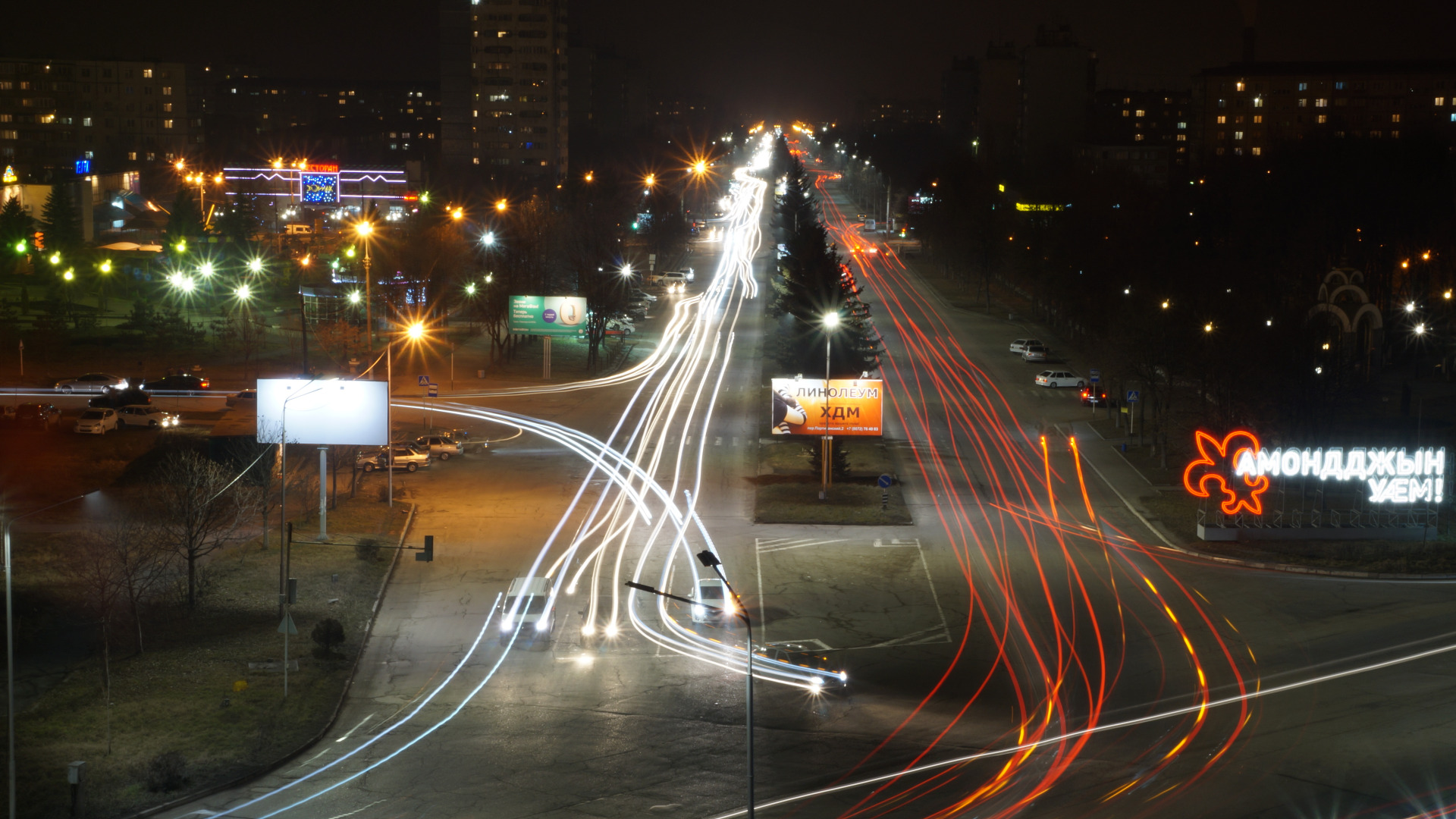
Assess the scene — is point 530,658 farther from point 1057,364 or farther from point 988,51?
point 988,51

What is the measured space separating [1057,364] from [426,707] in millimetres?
46704

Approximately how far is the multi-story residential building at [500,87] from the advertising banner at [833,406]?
11512 cm

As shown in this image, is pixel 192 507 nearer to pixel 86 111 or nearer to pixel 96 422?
pixel 96 422

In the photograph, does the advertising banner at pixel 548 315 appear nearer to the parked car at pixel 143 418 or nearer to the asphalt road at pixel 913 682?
the parked car at pixel 143 418

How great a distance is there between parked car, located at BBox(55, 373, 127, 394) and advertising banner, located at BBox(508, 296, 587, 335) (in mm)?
18228

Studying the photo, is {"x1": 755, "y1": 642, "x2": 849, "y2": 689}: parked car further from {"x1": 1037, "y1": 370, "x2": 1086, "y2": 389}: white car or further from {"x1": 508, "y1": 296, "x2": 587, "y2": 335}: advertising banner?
{"x1": 508, "y1": 296, "x2": 587, "y2": 335}: advertising banner

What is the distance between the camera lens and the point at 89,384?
5375 centimetres

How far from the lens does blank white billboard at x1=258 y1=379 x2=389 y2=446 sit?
1324 inches

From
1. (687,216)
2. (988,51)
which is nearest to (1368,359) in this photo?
(687,216)

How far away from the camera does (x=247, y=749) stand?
2105 centimetres

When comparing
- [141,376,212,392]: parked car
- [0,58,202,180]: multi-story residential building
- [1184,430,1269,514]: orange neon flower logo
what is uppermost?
[0,58,202,180]: multi-story residential building

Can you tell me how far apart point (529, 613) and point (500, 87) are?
135 metres

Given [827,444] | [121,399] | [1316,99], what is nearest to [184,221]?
[121,399]

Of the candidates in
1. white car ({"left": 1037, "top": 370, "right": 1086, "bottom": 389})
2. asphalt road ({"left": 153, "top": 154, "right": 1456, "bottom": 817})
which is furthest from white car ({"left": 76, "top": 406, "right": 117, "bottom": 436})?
white car ({"left": 1037, "top": 370, "right": 1086, "bottom": 389})
